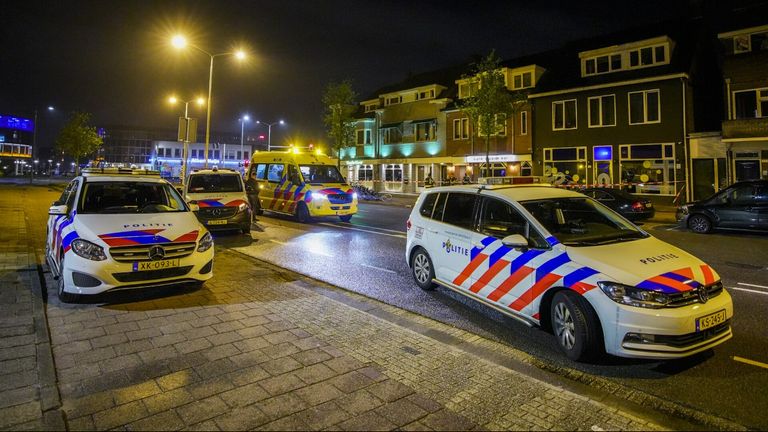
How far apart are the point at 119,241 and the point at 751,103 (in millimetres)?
28296

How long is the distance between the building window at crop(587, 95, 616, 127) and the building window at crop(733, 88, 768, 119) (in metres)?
5.65

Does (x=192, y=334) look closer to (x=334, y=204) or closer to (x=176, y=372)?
(x=176, y=372)

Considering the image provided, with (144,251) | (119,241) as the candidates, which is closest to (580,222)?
(144,251)

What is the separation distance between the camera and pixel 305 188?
16109 mm

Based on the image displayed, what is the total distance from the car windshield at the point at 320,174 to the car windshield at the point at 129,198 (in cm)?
852

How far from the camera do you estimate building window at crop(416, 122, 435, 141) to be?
37.9 m

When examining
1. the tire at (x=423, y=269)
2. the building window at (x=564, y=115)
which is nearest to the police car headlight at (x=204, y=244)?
→ the tire at (x=423, y=269)

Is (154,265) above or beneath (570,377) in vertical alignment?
above

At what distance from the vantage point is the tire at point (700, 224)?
46.2ft

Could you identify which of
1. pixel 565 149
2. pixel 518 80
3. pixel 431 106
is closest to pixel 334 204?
pixel 565 149

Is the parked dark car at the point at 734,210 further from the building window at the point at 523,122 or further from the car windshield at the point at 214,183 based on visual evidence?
the building window at the point at 523,122

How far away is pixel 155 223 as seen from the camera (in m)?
6.48

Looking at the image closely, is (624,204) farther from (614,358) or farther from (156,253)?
(156,253)

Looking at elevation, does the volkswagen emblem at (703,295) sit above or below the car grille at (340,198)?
below
